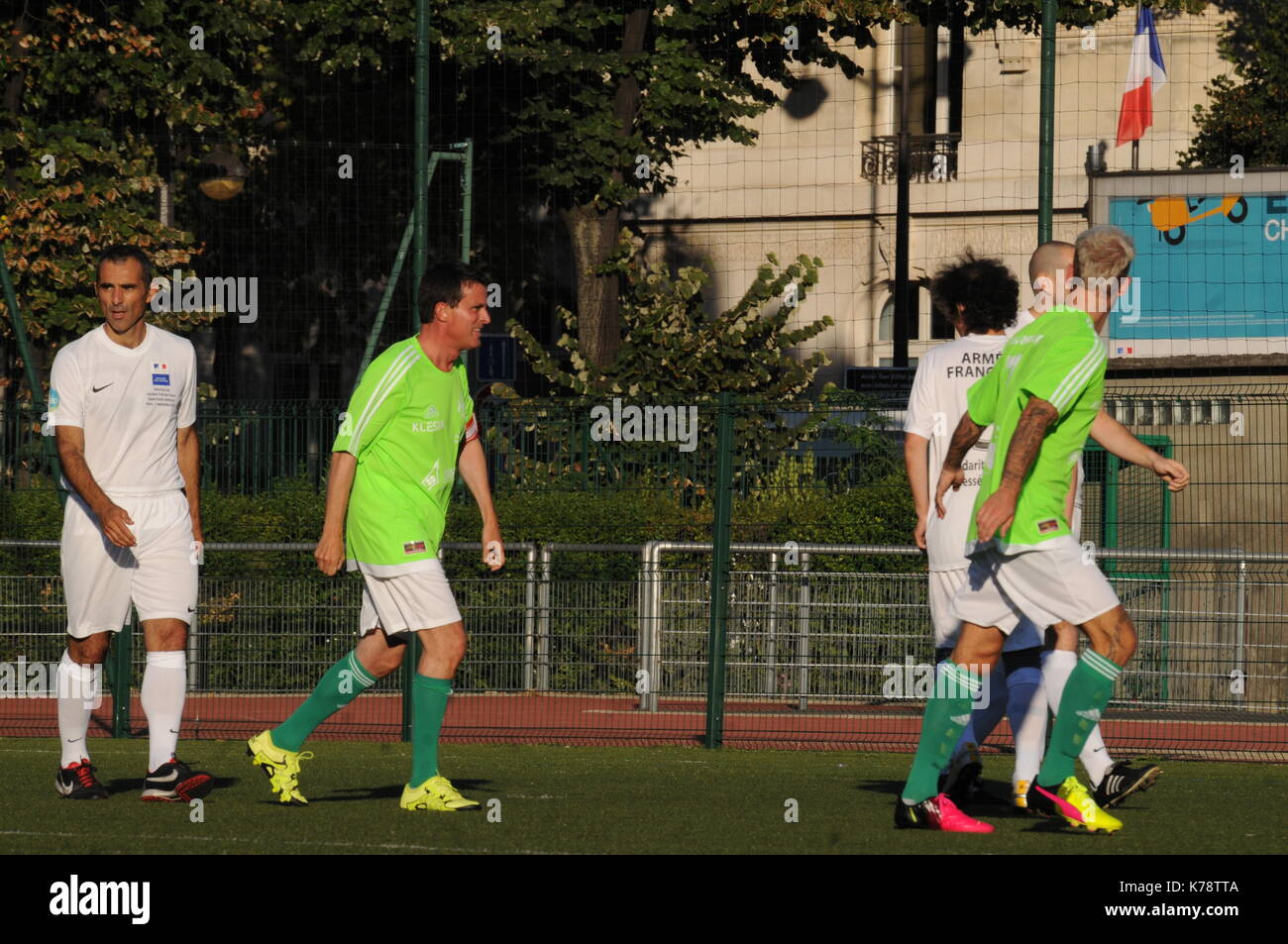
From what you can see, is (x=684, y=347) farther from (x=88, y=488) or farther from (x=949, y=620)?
(x=88, y=488)

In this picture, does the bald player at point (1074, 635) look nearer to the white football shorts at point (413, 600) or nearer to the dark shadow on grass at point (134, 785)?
the white football shorts at point (413, 600)

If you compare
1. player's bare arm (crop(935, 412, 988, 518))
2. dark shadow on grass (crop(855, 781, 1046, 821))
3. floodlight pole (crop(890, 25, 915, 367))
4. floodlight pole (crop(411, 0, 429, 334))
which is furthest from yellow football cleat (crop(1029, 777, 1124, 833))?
floodlight pole (crop(890, 25, 915, 367))

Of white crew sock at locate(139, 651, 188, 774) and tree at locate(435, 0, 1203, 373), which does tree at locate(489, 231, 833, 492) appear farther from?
white crew sock at locate(139, 651, 188, 774)

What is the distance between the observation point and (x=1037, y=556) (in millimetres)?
6871

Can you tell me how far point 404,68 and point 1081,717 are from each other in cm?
1600

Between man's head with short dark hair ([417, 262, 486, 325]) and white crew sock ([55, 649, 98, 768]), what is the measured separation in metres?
2.06

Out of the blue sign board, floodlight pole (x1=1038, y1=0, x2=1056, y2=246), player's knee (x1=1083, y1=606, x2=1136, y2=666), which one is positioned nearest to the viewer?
player's knee (x1=1083, y1=606, x2=1136, y2=666)

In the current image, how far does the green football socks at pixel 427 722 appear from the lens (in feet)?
25.4

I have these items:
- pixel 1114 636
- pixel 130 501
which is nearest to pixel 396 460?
pixel 130 501

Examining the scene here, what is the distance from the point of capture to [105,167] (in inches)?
795

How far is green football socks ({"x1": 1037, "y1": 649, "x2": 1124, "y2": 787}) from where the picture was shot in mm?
7023

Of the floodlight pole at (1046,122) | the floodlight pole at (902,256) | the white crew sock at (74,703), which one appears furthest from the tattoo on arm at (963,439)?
the floodlight pole at (902,256)

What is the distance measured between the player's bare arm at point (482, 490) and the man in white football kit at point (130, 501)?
1.15 metres

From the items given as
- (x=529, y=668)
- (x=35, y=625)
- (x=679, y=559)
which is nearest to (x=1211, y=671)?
(x=679, y=559)
